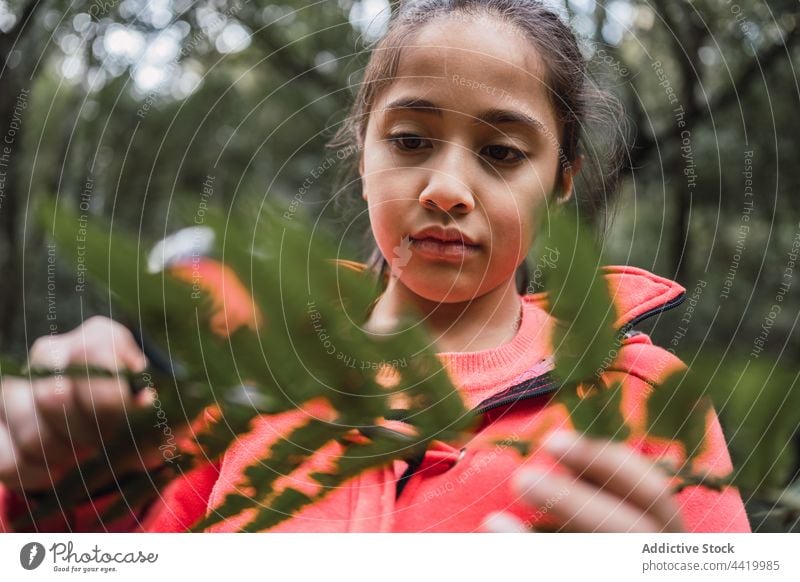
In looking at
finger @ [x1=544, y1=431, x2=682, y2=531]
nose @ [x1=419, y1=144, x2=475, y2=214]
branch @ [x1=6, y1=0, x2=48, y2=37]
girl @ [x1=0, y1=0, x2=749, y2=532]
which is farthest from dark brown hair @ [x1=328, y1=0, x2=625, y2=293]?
branch @ [x1=6, y1=0, x2=48, y2=37]

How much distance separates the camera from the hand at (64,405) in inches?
5.3

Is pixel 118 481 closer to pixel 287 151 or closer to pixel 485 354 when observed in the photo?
pixel 485 354

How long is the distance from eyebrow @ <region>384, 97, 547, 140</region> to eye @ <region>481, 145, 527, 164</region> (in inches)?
0.4

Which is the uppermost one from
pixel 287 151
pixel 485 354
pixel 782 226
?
pixel 287 151

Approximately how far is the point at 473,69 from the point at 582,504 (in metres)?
0.20

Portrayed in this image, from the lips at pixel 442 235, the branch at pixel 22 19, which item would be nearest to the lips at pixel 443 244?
the lips at pixel 442 235

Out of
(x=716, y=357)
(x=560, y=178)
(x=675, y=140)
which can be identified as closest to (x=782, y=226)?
(x=675, y=140)

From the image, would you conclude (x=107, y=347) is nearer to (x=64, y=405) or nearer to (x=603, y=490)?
(x=64, y=405)

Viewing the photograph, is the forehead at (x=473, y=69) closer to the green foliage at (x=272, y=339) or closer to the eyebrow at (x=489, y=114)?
the eyebrow at (x=489, y=114)

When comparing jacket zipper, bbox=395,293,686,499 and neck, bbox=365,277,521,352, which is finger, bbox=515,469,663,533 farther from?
neck, bbox=365,277,521,352

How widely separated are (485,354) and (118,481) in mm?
275

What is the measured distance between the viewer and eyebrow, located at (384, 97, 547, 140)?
0.32 meters

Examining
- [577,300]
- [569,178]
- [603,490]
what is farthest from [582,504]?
[569,178]

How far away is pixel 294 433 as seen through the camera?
0.42ft
